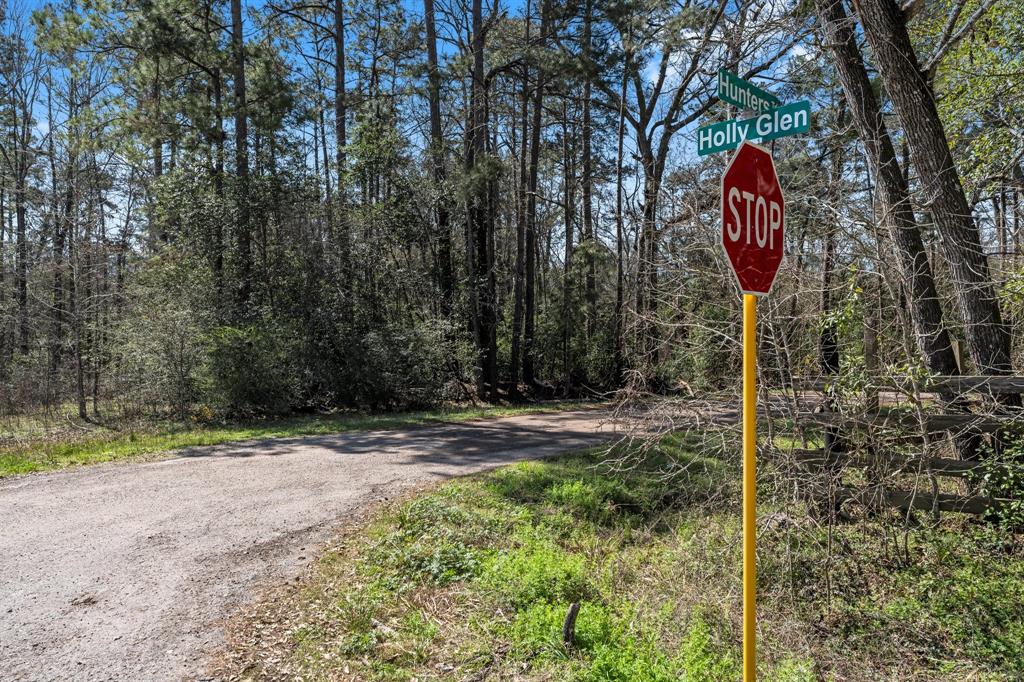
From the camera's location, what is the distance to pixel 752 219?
2.78 meters

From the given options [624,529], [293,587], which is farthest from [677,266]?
[293,587]

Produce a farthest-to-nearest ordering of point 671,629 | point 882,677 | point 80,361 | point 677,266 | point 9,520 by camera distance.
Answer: point 80,361
point 9,520
point 677,266
point 671,629
point 882,677

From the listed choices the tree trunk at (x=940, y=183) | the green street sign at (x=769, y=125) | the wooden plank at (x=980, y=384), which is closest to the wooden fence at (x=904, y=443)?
the wooden plank at (x=980, y=384)

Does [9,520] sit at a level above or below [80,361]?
below

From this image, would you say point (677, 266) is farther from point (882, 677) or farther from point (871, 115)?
point (882, 677)

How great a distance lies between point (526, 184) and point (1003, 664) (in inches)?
765

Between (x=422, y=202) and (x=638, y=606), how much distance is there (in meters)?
16.5

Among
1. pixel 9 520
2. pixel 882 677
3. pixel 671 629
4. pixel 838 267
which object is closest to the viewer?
pixel 882 677

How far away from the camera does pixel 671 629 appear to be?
3.94m

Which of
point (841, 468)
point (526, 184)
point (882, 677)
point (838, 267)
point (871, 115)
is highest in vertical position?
point (526, 184)

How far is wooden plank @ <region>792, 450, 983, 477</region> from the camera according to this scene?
470 centimetres

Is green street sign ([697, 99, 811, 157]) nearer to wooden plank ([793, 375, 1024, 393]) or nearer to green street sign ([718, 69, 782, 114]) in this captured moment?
green street sign ([718, 69, 782, 114])

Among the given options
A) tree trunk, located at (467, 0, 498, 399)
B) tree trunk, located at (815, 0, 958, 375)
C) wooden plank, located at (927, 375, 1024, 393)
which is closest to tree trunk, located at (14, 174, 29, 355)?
tree trunk, located at (467, 0, 498, 399)

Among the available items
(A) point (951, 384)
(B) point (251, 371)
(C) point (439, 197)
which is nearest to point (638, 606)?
(A) point (951, 384)
